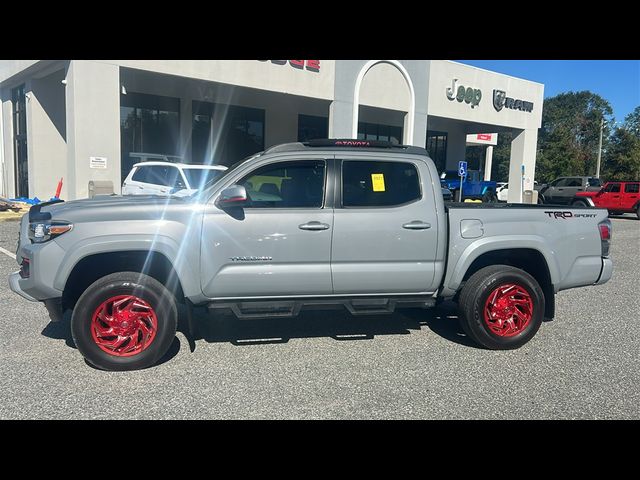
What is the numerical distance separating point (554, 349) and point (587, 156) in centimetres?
7258

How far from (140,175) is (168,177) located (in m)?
1.12

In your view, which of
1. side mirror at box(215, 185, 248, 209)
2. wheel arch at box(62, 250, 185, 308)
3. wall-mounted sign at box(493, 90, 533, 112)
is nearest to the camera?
side mirror at box(215, 185, 248, 209)

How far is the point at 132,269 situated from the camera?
4.52 meters

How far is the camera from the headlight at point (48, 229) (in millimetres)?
4148

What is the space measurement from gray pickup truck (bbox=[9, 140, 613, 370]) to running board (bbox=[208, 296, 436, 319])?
0.01 metres

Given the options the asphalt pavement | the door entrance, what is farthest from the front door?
the door entrance

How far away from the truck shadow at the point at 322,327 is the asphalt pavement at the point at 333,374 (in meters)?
0.02

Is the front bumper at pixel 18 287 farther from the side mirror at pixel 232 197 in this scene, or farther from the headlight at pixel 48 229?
the side mirror at pixel 232 197

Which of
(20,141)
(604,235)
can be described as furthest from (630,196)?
(20,141)

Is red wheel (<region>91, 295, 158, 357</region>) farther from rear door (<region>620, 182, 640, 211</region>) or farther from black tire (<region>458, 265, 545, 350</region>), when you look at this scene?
rear door (<region>620, 182, 640, 211</region>)

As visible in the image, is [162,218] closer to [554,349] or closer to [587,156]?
[554,349]

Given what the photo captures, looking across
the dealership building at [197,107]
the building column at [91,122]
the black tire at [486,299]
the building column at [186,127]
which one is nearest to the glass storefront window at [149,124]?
the dealership building at [197,107]

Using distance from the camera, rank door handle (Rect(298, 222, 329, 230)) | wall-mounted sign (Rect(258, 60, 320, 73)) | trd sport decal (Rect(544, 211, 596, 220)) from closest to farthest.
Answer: door handle (Rect(298, 222, 329, 230))
trd sport decal (Rect(544, 211, 596, 220))
wall-mounted sign (Rect(258, 60, 320, 73))

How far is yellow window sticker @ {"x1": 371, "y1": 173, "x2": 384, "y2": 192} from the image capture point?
189 inches
